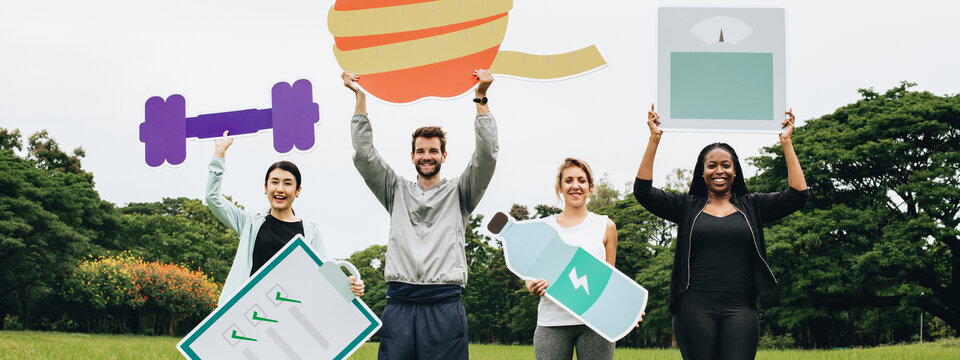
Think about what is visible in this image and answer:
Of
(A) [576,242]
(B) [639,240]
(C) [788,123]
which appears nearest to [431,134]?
(A) [576,242]

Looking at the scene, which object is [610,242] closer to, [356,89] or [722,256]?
[722,256]

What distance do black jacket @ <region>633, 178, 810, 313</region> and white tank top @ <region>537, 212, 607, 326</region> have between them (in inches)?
14.9

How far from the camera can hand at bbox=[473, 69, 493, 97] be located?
3881mm

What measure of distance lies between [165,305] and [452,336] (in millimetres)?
32372

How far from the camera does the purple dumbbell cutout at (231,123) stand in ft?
15.6

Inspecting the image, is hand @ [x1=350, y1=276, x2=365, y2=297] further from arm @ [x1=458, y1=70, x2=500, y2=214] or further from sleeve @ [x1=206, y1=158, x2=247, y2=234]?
sleeve @ [x1=206, y1=158, x2=247, y2=234]

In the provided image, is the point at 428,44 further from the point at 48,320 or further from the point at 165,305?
the point at 48,320

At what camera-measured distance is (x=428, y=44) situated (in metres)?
4.54

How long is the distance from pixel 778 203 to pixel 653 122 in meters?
0.81

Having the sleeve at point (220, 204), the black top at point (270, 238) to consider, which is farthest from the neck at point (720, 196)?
the sleeve at point (220, 204)

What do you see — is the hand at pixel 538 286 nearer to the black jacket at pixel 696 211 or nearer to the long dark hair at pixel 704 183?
the black jacket at pixel 696 211

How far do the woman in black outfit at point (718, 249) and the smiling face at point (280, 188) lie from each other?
2101mm

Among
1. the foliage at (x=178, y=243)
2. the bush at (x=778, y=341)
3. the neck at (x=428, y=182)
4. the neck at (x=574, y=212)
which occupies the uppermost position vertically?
the neck at (x=428, y=182)

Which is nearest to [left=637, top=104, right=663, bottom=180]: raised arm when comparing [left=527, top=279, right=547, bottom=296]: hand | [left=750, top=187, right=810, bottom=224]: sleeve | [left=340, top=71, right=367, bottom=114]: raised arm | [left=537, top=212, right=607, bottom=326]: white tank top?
[left=537, top=212, right=607, bottom=326]: white tank top
